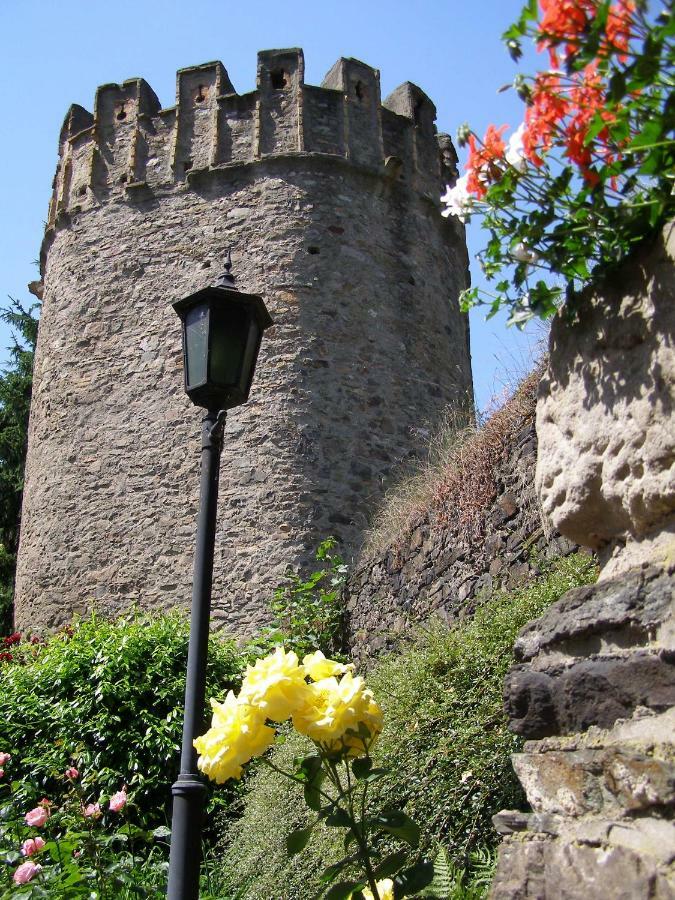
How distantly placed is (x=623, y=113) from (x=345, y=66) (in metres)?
10.6

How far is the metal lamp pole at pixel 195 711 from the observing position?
9.89ft

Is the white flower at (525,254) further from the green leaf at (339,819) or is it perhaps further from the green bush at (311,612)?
the green bush at (311,612)

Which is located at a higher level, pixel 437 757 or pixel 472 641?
pixel 472 641

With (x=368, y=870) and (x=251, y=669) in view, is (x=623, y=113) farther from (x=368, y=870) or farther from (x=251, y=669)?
(x=368, y=870)

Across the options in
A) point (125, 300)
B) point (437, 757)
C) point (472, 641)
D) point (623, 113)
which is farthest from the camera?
point (125, 300)

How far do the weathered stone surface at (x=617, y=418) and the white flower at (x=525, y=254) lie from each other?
140mm

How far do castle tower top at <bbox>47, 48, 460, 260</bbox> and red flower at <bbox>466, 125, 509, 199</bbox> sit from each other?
30.8ft

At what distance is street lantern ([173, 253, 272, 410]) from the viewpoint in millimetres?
3666

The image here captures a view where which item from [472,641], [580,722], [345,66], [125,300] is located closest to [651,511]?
[580,722]

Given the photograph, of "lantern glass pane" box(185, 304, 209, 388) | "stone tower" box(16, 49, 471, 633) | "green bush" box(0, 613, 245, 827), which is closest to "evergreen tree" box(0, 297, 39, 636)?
"stone tower" box(16, 49, 471, 633)

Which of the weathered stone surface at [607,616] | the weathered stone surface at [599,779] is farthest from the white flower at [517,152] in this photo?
the weathered stone surface at [599,779]

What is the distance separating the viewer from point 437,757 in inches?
155

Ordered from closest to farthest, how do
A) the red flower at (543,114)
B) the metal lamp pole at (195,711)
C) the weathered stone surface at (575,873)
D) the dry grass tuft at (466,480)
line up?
the weathered stone surface at (575,873)
the red flower at (543,114)
the metal lamp pole at (195,711)
the dry grass tuft at (466,480)

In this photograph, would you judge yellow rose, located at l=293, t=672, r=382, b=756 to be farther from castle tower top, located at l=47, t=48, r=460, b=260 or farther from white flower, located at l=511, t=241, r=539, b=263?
castle tower top, located at l=47, t=48, r=460, b=260
